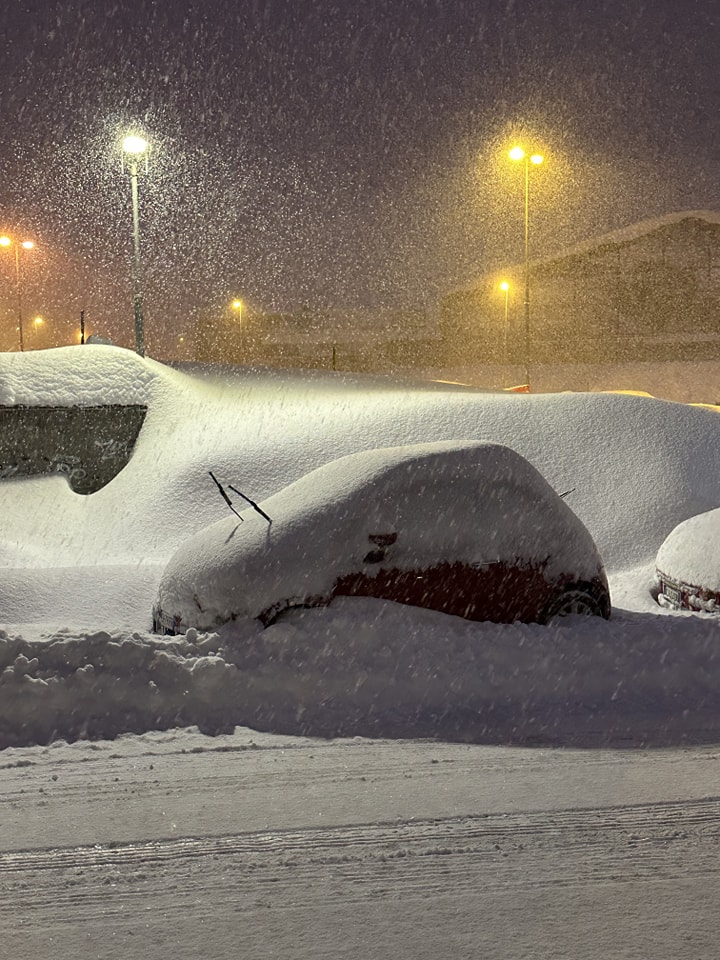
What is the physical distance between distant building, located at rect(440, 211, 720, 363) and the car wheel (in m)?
38.9

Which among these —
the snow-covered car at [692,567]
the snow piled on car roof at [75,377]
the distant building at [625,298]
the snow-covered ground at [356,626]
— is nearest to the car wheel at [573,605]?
the snow-covered ground at [356,626]

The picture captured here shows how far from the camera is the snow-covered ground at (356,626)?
5.36m

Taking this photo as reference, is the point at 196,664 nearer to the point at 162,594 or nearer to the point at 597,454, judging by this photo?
the point at 162,594

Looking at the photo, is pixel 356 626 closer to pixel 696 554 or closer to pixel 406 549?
pixel 406 549

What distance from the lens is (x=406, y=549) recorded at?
6266mm

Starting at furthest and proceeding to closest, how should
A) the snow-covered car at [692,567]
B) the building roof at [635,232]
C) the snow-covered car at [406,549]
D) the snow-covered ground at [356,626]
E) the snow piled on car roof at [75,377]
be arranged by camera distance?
1. the building roof at [635,232]
2. the snow piled on car roof at [75,377]
3. the snow-covered car at [692,567]
4. the snow-covered car at [406,549]
5. the snow-covered ground at [356,626]

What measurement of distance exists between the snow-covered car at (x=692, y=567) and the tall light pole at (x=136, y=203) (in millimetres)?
13812

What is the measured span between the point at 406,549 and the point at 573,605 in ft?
4.44

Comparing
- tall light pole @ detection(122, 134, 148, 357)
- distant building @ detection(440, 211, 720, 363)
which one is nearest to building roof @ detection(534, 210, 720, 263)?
distant building @ detection(440, 211, 720, 363)

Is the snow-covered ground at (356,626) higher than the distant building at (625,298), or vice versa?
the distant building at (625,298)

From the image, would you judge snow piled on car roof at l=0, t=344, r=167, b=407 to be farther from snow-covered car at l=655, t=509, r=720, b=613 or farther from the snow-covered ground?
snow-covered car at l=655, t=509, r=720, b=613

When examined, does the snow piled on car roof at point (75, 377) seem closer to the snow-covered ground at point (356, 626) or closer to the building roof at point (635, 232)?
the snow-covered ground at point (356, 626)

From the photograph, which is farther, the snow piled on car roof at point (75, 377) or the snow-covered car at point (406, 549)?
the snow piled on car roof at point (75, 377)

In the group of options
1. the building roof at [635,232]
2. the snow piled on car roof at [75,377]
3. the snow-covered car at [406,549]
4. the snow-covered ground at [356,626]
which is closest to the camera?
the snow-covered ground at [356,626]
